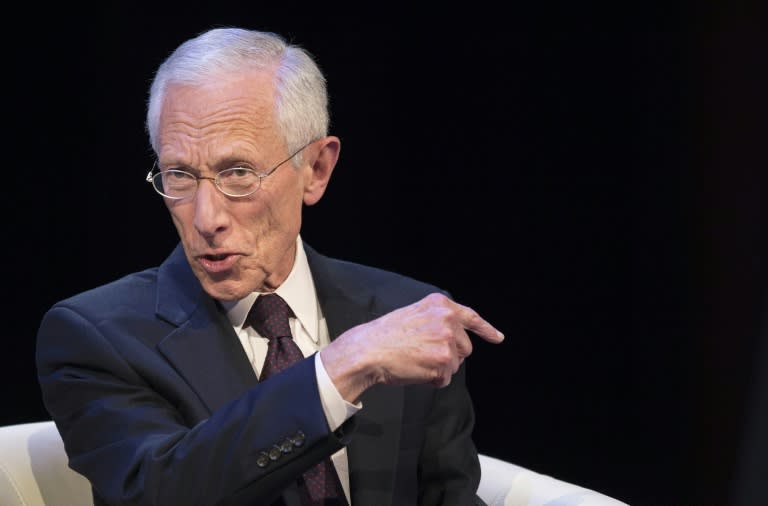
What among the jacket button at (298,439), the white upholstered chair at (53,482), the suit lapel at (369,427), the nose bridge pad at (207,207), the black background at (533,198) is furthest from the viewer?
the black background at (533,198)

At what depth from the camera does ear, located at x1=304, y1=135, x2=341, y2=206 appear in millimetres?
2357

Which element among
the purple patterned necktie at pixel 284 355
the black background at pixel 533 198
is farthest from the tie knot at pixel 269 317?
the black background at pixel 533 198

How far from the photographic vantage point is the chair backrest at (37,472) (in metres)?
2.36

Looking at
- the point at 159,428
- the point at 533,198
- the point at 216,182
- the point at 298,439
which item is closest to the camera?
the point at 298,439

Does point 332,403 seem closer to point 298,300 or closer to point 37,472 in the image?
point 298,300

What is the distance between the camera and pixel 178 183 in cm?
216

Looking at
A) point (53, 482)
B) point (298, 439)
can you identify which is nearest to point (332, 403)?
point (298, 439)

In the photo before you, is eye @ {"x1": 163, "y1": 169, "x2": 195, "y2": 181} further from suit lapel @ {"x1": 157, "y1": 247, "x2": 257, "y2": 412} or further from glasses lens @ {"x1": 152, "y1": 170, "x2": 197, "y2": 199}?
suit lapel @ {"x1": 157, "y1": 247, "x2": 257, "y2": 412}

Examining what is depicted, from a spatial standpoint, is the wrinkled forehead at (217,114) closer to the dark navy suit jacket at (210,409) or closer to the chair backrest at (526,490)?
the dark navy suit jacket at (210,409)

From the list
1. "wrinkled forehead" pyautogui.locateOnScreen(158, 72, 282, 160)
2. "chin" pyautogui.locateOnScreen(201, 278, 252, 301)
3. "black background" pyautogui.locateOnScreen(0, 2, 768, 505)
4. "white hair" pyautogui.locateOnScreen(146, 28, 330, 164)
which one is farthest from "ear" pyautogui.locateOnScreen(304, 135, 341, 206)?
"black background" pyautogui.locateOnScreen(0, 2, 768, 505)

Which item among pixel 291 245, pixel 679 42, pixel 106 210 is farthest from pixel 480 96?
pixel 291 245

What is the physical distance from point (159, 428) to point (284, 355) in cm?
33

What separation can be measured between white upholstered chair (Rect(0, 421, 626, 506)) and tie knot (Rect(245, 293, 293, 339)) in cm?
55

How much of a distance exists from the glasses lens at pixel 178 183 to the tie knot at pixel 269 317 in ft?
0.96
